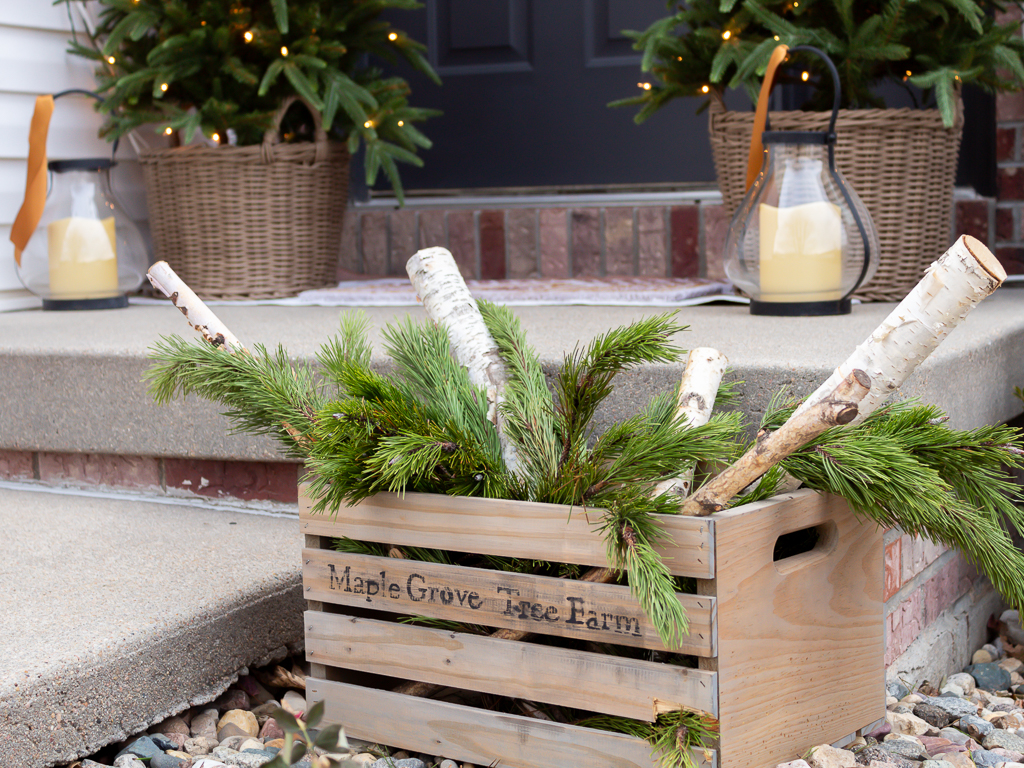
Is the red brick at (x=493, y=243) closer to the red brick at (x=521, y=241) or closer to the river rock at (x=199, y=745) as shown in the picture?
the red brick at (x=521, y=241)

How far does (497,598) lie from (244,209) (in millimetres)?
1636

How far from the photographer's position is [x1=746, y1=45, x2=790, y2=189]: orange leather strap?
5.34ft

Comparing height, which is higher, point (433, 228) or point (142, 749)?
point (433, 228)

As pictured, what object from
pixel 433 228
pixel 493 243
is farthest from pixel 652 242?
pixel 433 228

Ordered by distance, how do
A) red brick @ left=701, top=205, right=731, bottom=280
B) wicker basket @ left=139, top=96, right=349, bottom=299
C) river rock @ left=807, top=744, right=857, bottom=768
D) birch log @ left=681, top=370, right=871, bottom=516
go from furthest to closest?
red brick @ left=701, top=205, right=731, bottom=280 < wicker basket @ left=139, top=96, right=349, bottom=299 < river rock @ left=807, top=744, right=857, bottom=768 < birch log @ left=681, top=370, right=871, bottom=516

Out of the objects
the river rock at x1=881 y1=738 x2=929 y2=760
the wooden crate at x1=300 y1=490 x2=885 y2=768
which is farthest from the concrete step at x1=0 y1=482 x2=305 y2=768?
the river rock at x1=881 y1=738 x2=929 y2=760

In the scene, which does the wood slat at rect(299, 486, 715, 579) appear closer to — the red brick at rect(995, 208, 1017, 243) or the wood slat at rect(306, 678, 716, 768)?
the wood slat at rect(306, 678, 716, 768)

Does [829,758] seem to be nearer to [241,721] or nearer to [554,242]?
[241,721]

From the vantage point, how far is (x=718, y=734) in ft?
2.77

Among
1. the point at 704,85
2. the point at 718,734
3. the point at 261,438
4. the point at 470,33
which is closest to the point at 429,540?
the point at 718,734

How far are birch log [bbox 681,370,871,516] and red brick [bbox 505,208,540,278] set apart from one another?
1896 mm

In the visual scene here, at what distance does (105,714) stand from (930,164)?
1690mm

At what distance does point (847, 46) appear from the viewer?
1.87 metres

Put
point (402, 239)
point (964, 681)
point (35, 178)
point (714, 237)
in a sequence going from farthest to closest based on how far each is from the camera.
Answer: point (402, 239) → point (714, 237) → point (35, 178) → point (964, 681)
